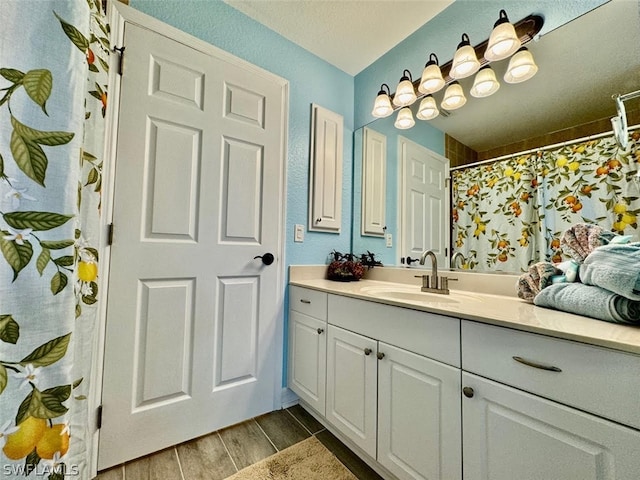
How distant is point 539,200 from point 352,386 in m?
1.22

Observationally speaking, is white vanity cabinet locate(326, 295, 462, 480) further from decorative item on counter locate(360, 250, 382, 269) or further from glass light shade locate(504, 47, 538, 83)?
glass light shade locate(504, 47, 538, 83)

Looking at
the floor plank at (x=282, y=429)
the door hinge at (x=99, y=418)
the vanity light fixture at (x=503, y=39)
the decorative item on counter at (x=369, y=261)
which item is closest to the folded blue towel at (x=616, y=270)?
the vanity light fixture at (x=503, y=39)

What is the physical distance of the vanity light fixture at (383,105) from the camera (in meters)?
1.80

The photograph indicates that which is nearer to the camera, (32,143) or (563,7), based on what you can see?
(32,143)

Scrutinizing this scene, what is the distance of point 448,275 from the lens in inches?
55.8

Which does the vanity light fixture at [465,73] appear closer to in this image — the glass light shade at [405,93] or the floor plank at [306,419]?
the glass light shade at [405,93]

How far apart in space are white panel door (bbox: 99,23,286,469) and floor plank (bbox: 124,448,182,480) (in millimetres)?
45

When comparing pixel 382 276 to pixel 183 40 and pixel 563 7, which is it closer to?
pixel 563 7

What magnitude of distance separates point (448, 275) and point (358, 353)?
0.68 m

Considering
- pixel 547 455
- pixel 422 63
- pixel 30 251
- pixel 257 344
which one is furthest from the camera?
pixel 422 63

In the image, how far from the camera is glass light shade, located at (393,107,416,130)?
1739 mm

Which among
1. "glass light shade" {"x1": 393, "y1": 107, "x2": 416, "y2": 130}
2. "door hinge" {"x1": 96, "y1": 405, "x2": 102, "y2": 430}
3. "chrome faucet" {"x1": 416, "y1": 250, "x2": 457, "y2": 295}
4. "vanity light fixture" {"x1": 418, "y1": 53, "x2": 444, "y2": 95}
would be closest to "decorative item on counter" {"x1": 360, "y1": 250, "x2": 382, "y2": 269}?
"chrome faucet" {"x1": 416, "y1": 250, "x2": 457, "y2": 295}

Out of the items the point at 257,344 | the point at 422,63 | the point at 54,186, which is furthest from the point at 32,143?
the point at 422,63

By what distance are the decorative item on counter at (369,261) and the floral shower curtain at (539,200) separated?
1.92ft
